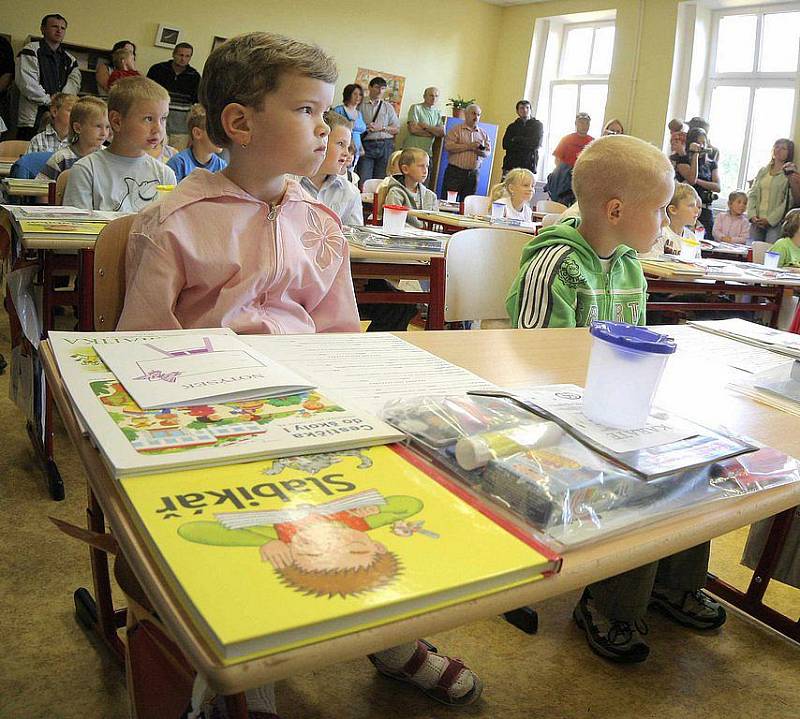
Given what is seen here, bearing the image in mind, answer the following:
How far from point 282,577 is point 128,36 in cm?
913

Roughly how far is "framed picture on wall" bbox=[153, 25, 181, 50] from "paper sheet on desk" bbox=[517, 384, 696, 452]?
29.2 feet

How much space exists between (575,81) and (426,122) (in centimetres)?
213

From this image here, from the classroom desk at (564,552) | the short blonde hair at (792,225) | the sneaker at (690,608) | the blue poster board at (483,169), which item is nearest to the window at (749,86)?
the blue poster board at (483,169)

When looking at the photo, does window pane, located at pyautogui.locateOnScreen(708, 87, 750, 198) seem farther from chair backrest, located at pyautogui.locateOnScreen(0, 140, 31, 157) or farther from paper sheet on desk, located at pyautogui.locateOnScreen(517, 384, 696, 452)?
paper sheet on desk, located at pyautogui.locateOnScreen(517, 384, 696, 452)

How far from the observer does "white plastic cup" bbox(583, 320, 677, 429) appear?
70 cm

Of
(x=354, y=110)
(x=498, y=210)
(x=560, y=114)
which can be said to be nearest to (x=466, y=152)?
(x=354, y=110)

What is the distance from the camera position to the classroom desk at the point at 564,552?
1.30 feet

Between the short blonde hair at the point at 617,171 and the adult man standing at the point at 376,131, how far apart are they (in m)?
7.56

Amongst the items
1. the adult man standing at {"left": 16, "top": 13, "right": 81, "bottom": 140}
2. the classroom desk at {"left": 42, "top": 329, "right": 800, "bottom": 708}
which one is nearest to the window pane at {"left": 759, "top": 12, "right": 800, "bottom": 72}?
the adult man standing at {"left": 16, "top": 13, "right": 81, "bottom": 140}

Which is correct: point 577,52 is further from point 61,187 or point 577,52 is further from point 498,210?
point 61,187

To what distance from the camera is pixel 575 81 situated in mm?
10250

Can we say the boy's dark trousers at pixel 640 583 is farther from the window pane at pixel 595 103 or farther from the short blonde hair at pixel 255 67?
the window pane at pixel 595 103

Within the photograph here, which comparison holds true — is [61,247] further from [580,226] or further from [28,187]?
[28,187]

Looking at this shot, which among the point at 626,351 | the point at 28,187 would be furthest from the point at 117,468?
the point at 28,187
